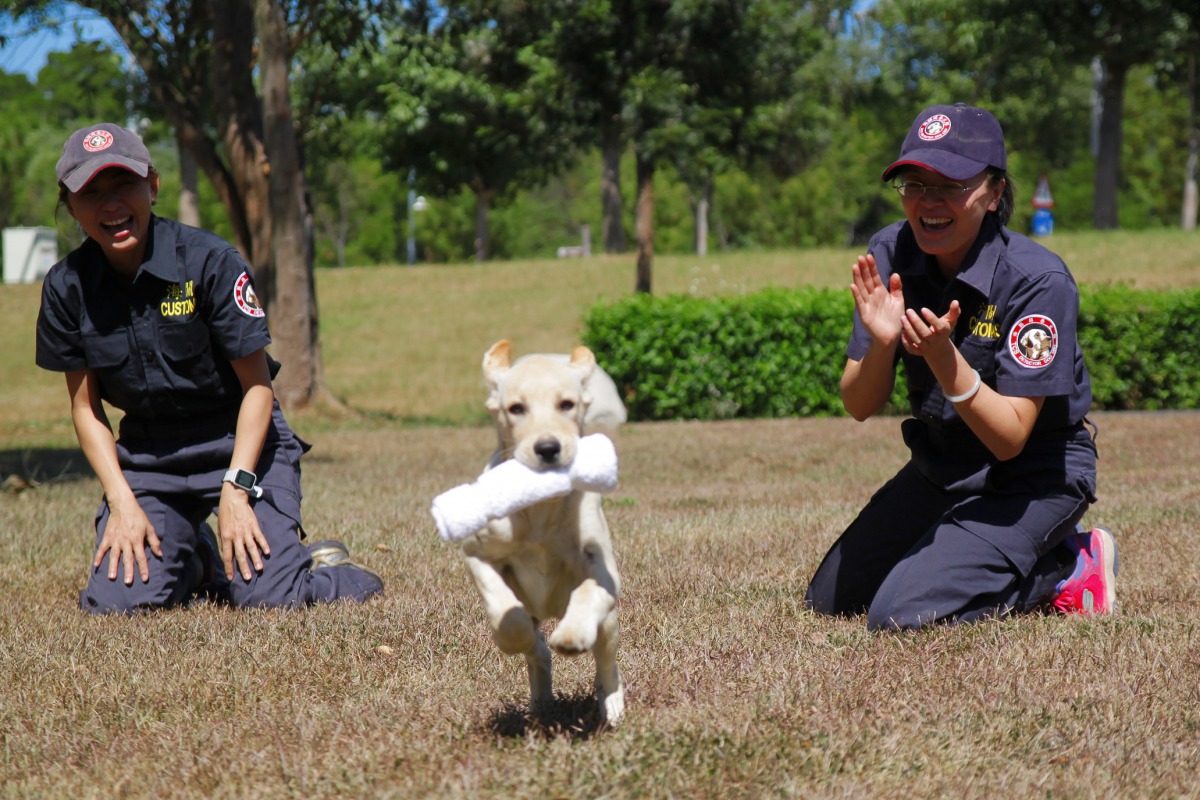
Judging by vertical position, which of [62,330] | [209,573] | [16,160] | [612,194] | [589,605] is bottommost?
[209,573]

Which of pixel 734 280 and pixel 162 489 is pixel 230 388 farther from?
pixel 734 280

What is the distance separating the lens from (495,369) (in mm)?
3094

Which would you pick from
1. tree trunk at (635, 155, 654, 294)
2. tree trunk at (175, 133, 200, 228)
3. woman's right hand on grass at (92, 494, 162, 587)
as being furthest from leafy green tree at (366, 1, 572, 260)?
woman's right hand on grass at (92, 494, 162, 587)

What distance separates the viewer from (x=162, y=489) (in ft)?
17.8

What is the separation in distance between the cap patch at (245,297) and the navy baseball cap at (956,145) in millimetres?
2805

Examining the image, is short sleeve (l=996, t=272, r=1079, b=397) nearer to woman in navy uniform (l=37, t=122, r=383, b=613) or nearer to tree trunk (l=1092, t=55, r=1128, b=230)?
woman in navy uniform (l=37, t=122, r=383, b=613)

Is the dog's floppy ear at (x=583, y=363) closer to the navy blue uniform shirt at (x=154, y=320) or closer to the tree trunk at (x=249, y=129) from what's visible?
the navy blue uniform shirt at (x=154, y=320)

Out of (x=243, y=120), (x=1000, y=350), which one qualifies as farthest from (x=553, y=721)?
(x=243, y=120)

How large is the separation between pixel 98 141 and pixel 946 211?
3.47m

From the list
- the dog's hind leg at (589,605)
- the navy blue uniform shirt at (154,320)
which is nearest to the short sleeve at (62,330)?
the navy blue uniform shirt at (154,320)

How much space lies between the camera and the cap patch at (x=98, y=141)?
4980 millimetres

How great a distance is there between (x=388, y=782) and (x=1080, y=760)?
5.88 feet

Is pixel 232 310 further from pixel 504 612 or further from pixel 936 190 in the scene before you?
pixel 936 190

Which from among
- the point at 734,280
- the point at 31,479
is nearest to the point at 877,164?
the point at 734,280
